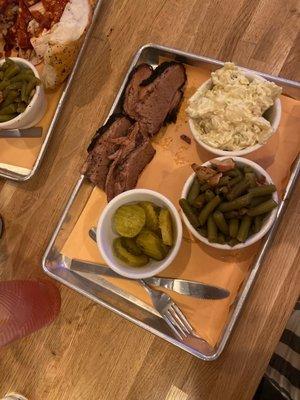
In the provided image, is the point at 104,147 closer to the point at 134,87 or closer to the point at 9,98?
the point at 134,87

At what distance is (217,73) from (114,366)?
2.77 feet

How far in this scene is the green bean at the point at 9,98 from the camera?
1.55 meters

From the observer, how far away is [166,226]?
132 centimetres

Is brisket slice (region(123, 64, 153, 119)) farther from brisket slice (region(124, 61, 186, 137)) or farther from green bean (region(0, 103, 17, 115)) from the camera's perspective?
green bean (region(0, 103, 17, 115))

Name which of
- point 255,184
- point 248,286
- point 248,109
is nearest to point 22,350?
point 248,286

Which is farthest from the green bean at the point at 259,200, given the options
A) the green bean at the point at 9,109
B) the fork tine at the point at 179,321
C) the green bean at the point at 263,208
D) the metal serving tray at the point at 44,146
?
the green bean at the point at 9,109

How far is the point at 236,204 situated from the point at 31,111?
70 cm

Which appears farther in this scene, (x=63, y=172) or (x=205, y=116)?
(x=63, y=172)

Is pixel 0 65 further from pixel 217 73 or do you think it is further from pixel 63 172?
pixel 217 73

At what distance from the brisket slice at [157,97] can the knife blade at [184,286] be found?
404 mm

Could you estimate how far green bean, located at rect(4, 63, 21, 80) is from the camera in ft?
5.11

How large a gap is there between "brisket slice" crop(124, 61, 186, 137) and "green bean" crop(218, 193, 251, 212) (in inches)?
12.9

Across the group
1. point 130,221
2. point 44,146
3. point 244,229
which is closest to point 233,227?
point 244,229

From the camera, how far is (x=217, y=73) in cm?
134
